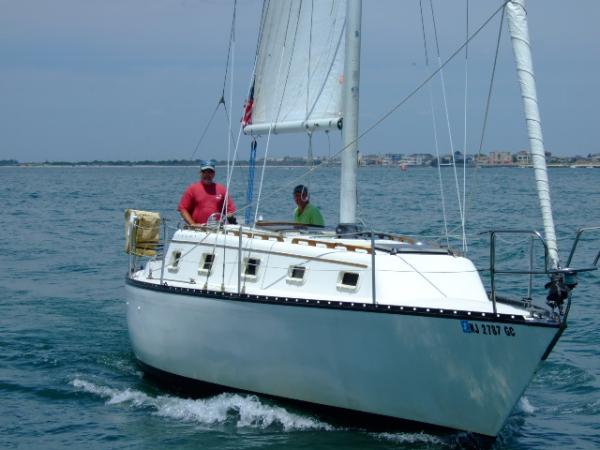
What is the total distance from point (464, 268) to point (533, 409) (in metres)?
2.50

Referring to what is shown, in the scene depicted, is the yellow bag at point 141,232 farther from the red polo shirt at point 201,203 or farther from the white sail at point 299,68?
the white sail at point 299,68

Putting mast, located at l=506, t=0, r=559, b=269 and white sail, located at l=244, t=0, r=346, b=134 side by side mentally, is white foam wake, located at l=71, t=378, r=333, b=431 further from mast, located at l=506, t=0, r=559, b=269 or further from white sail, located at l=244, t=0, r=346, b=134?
white sail, located at l=244, t=0, r=346, b=134

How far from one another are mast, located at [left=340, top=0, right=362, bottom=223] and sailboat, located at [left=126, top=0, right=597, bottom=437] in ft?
0.07

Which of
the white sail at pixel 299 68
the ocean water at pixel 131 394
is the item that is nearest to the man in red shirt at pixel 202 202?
the ocean water at pixel 131 394

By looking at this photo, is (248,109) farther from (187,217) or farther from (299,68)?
(187,217)

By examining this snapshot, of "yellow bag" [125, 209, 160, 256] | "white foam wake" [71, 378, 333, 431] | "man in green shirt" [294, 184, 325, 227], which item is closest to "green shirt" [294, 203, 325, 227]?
"man in green shirt" [294, 184, 325, 227]

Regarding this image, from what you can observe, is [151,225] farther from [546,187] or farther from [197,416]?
[546,187]

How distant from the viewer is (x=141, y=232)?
16062 mm

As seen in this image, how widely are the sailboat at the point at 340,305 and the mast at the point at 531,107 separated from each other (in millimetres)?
15

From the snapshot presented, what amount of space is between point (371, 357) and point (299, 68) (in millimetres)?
5465

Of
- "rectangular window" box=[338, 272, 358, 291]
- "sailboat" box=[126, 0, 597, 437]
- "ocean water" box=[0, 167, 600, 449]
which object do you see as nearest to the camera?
"sailboat" box=[126, 0, 597, 437]

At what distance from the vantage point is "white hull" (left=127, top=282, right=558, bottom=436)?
1113 centimetres

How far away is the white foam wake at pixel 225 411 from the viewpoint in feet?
40.9

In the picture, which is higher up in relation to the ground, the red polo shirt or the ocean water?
the red polo shirt
